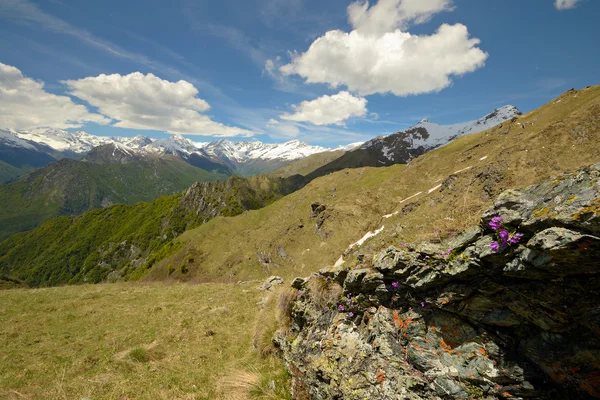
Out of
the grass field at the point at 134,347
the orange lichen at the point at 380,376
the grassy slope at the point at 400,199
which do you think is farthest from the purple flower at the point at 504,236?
the grass field at the point at 134,347

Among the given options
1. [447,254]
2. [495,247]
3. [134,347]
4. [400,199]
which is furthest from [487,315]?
[400,199]

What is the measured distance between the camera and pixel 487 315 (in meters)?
7.08

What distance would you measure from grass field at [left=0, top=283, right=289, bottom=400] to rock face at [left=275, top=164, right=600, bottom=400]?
4.76 metres

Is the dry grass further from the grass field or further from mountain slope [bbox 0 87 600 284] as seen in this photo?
mountain slope [bbox 0 87 600 284]

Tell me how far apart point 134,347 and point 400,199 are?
7261 centimetres

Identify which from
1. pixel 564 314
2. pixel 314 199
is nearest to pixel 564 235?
pixel 564 314

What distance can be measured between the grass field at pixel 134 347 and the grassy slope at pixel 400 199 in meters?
11.0

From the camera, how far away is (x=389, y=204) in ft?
251

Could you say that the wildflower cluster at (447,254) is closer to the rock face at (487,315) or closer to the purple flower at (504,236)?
the rock face at (487,315)

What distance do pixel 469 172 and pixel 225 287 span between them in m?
54.7

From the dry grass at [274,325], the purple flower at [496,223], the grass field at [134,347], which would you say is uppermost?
the purple flower at [496,223]

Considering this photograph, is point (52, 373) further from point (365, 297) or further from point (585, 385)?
point (585, 385)

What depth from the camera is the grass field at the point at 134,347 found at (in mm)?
12281

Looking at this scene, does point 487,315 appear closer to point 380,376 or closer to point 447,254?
point 447,254
